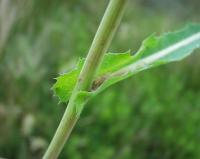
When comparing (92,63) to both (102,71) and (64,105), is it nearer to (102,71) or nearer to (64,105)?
(102,71)

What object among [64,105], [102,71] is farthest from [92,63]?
[64,105]

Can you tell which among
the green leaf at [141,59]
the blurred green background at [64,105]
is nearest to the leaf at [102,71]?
the green leaf at [141,59]

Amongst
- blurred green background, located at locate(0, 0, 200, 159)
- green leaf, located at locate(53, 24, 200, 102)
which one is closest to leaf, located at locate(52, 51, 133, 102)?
green leaf, located at locate(53, 24, 200, 102)

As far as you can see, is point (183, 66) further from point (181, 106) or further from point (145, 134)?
point (145, 134)

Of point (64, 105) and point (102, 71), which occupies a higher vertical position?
point (102, 71)

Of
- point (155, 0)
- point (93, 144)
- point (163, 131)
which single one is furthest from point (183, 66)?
point (155, 0)

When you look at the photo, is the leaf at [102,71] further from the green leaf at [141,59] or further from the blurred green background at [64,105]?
the blurred green background at [64,105]
